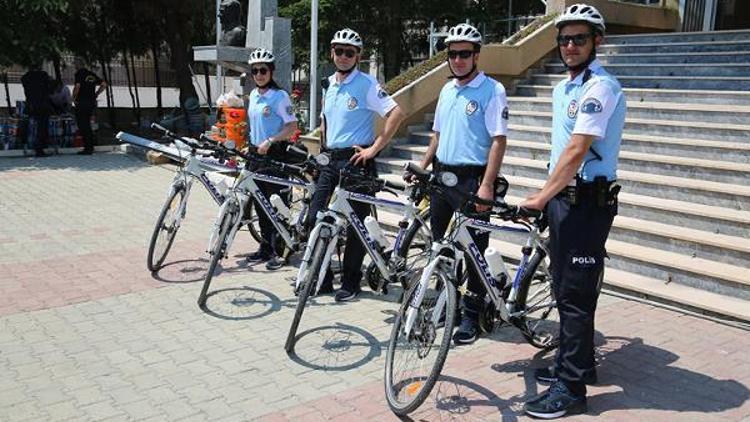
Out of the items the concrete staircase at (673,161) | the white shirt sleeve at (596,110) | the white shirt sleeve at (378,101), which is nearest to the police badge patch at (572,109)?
the white shirt sleeve at (596,110)

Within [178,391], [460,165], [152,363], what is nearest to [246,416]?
[178,391]

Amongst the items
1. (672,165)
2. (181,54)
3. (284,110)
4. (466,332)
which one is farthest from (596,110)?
(181,54)

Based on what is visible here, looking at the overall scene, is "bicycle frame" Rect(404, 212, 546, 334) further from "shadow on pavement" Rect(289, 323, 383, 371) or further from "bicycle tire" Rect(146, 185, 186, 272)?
"bicycle tire" Rect(146, 185, 186, 272)

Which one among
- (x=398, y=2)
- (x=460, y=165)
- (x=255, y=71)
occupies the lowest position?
(x=460, y=165)

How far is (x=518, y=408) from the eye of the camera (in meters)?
3.77

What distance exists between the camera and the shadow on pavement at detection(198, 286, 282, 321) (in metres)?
5.14

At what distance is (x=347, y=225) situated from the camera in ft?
16.0

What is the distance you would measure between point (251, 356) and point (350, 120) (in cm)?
203

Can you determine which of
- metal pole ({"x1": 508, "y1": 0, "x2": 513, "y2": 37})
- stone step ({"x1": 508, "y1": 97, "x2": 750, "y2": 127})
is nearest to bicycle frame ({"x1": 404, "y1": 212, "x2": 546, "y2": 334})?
stone step ({"x1": 508, "y1": 97, "x2": 750, "y2": 127})

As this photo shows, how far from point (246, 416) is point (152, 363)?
981 millimetres

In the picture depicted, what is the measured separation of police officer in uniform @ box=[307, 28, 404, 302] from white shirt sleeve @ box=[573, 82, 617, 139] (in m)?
1.96

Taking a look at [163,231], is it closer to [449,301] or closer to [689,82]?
[449,301]

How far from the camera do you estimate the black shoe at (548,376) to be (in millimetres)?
4000

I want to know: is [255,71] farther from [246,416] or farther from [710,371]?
[710,371]
